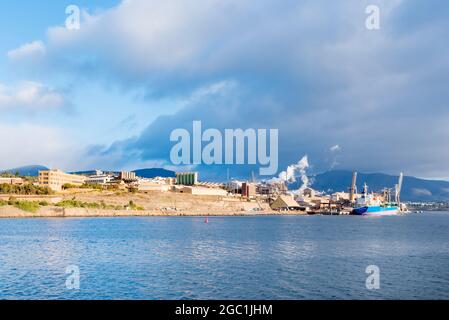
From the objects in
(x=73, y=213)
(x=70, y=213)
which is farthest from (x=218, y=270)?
(x=73, y=213)

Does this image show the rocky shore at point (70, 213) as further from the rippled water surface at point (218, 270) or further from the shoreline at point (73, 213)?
the rippled water surface at point (218, 270)

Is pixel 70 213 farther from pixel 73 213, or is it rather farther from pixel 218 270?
pixel 218 270

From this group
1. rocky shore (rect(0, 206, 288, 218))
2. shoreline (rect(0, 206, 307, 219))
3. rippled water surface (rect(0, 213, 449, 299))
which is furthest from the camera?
rocky shore (rect(0, 206, 288, 218))

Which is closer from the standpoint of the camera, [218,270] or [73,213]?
[218,270]

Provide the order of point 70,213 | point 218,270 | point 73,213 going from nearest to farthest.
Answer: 1. point 218,270
2. point 70,213
3. point 73,213

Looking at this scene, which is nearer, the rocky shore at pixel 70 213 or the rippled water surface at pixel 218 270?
the rippled water surface at pixel 218 270

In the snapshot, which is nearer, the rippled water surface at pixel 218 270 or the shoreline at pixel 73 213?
the rippled water surface at pixel 218 270

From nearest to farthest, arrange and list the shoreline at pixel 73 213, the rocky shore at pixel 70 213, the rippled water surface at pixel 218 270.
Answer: the rippled water surface at pixel 218 270
the shoreline at pixel 73 213
the rocky shore at pixel 70 213

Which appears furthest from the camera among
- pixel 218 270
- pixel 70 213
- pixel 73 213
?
pixel 73 213

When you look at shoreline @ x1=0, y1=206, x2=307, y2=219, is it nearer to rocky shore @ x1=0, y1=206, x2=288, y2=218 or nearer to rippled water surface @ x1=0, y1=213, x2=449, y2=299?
rocky shore @ x1=0, y1=206, x2=288, y2=218

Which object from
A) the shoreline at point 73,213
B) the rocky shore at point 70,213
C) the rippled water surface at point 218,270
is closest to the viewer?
the rippled water surface at point 218,270

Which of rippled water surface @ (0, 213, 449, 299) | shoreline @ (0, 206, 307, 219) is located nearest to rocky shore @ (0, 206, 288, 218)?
shoreline @ (0, 206, 307, 219)

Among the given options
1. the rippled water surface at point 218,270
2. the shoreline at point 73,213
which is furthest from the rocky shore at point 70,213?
the rippled water surface at point 218,270
